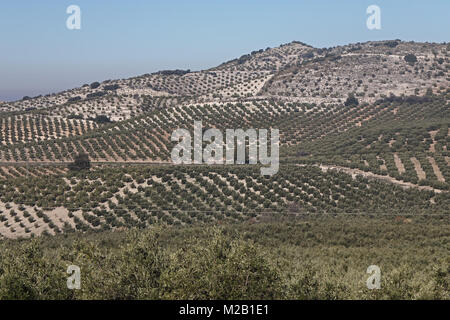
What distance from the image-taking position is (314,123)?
7831cm

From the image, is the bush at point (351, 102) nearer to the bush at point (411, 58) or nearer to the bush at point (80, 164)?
the bush at point (411, 58)

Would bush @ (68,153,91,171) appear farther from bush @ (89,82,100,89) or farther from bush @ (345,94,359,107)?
bush @ (89,82,100,89)

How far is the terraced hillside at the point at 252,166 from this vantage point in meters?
40.6

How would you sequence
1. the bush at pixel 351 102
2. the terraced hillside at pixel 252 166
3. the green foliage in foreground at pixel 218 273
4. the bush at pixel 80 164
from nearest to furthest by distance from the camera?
the green foliage in foreground at pixel 218 273
the terraced hillside at pixel 252 166
the bush at pixel 80 164
the bush at pixel 351 102

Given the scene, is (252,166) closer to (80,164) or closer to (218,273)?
(80,164)

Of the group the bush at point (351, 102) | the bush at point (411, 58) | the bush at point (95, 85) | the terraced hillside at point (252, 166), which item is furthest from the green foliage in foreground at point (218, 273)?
the bush at point (95, 85)

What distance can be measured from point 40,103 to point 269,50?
95115 millimetres

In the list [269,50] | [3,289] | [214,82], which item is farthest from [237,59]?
[3,289]

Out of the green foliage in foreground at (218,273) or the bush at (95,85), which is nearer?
the green foliage in foreground at (218,273)

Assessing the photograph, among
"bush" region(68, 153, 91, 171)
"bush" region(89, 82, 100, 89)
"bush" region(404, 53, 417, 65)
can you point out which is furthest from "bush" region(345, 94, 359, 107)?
"bush" region(89, 82, 100, 89)

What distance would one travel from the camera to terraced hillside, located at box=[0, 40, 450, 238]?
4059 centimetres

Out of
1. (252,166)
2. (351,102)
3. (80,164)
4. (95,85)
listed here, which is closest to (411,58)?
(351,102)

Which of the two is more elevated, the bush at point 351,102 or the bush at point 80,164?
the bush at point 351,102
